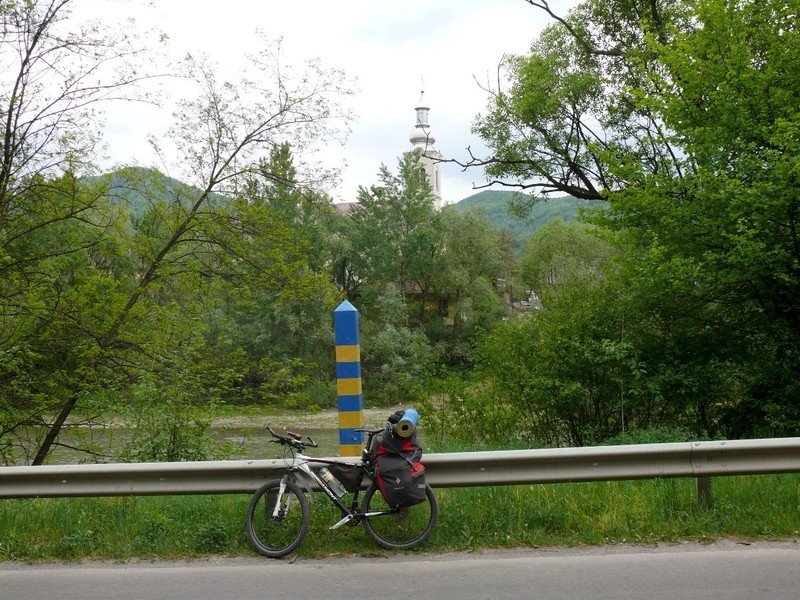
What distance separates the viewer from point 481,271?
54.2m

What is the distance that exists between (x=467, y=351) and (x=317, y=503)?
1759 inches

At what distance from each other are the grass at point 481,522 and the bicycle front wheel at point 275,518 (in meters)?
0.16

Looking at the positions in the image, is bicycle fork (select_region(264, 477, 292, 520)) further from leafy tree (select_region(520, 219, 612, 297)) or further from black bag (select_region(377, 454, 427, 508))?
leafy tree (select_region(520, 219, 612, 297))

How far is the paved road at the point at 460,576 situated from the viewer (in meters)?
4.56

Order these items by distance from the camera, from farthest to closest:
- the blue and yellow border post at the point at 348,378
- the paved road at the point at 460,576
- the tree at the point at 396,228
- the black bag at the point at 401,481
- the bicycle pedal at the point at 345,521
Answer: the tree at the point at 396,228 → the blue and yellow border post at the point at 348,378 → the bicycle pedal at the point at 345,521 → the black bag at the point at 401,481 → the paved road at the point at 460,576

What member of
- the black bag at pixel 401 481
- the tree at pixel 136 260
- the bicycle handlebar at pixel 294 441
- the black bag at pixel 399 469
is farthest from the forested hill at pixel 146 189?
the black bag at pixel 401 481

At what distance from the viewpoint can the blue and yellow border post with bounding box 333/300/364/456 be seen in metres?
6.48

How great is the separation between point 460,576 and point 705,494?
2163 millimetres

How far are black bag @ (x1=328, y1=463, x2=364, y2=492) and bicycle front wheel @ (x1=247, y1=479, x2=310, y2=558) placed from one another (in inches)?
11.9

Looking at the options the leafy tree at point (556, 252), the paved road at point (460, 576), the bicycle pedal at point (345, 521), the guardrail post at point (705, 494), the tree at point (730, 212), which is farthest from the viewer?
the leafy tree at point (556, 252)

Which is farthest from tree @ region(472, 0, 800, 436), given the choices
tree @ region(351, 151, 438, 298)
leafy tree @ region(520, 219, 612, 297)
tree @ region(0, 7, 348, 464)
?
leafy tree @ region(520, 219, 612, 297)

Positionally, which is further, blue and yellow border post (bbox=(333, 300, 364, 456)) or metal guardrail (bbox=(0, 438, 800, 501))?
blue and yellow border post (bbox=(333, 300, 364, 456))

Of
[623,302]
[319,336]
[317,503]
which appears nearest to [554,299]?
[623,302]

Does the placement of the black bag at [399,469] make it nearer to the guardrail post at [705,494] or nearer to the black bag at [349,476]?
the black bag at [349,476]
